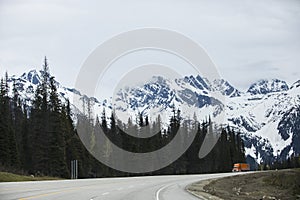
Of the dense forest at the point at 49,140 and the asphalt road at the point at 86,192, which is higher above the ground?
the dense forest at the point at 49,140

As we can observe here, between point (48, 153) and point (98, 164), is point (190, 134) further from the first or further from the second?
point (48, 153)

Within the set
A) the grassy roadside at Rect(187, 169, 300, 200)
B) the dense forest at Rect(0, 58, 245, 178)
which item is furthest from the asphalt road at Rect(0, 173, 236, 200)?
the dense forest at Rect(0, 58, 245, 178)

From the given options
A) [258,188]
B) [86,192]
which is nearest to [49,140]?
[258,188]

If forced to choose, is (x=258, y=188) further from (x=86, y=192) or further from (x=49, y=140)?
(x=49, y=140)

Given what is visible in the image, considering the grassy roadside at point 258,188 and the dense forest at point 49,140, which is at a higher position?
the dense forest at point 49,140

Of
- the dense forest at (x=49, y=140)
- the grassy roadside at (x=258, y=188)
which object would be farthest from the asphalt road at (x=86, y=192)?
the dense forest at (x=49, y=140)

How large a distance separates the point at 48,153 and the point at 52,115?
17.1 feet

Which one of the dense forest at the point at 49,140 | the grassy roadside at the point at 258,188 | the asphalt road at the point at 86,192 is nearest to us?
the asphalt road at the point at 86,192

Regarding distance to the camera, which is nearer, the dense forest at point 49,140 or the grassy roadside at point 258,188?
the grassy roadside at point 258,188

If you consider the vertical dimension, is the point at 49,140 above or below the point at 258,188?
above

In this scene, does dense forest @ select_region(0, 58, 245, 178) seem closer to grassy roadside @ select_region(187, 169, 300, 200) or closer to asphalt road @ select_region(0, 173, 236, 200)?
asphalt road @ select_region(0, 173, 236, 200)

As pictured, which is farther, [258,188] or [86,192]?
[258,188]

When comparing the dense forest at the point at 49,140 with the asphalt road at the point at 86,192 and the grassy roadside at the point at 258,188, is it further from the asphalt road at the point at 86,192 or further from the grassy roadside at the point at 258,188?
the grassy roadside at the point at 258,188

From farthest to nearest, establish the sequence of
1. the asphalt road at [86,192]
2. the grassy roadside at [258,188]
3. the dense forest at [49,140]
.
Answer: the dense forest at [49,140] → the grassy roadside at [258,188] → the asphalt road at [86,192]
